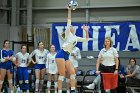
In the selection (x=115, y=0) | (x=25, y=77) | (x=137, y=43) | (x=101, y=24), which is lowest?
(x=25, y=77)

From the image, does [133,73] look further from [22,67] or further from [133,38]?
[22,67]

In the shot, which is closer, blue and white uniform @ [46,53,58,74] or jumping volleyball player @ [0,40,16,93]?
jumping volleyball player @ [0,40,16,93]

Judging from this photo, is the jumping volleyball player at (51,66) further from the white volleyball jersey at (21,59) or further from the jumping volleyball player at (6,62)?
the jumping volleyball player at (6,62)

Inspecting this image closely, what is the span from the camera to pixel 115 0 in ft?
38.8

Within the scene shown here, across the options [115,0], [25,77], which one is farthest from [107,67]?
[115,0]

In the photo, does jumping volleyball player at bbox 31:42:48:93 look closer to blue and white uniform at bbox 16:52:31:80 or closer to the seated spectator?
blue and white uniform at bbox 16:52:31:80

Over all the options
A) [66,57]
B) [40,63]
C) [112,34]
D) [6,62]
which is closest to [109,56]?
[66,57]

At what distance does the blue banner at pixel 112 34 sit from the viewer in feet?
35.4

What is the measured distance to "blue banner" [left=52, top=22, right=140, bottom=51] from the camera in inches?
425

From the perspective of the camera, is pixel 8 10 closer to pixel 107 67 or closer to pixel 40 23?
pixel 40 23

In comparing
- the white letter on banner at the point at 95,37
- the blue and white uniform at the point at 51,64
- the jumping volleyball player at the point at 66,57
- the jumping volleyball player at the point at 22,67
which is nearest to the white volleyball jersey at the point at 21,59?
the jumping volleyball player at the point at 22,67

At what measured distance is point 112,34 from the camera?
1110cm

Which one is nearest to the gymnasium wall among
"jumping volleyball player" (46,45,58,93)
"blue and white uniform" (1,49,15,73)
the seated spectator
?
the seated spectator

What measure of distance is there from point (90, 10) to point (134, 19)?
1.79 metres
